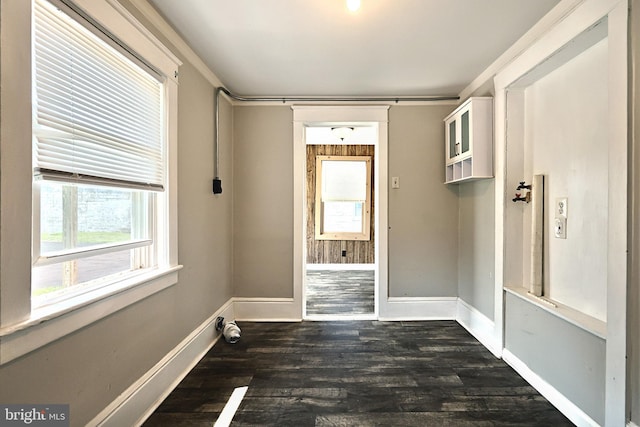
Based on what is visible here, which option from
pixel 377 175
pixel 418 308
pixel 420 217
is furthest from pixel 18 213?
pixel 418 308

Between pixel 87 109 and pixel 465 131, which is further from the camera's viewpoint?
pixel 465 131

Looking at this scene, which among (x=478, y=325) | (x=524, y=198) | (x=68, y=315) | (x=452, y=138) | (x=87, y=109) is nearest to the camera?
(x=68, y=315)

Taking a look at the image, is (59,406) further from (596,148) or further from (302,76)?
(596,148)

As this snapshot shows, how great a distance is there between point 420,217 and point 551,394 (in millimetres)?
1748

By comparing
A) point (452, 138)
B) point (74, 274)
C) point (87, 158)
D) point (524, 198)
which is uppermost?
point (452, 138)

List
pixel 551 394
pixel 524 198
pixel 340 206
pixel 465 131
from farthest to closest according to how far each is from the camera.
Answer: pixel 340 206
pixel 465 131
pixel 524 198
pixel 551 394

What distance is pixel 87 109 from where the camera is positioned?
50.9 inches

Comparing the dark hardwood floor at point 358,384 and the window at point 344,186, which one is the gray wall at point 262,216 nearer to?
the dark hardwood floor at point 358,384

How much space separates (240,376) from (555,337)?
205cm

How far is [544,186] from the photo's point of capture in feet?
6.67

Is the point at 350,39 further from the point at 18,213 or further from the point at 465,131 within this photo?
the point at 18,213

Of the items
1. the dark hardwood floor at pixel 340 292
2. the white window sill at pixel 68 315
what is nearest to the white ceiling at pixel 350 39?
the white window sill at pixel 68 315

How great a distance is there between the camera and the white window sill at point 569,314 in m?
1.50

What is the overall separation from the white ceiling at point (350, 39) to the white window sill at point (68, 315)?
1595mm
